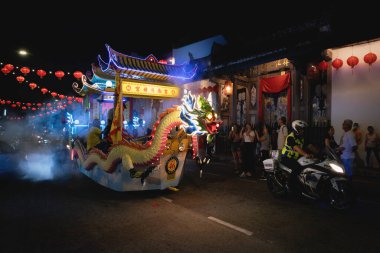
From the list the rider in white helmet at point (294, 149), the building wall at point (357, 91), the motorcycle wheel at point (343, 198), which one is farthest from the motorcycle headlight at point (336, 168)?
the building wall at point (357, 91)

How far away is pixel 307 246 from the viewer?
4.07 metres

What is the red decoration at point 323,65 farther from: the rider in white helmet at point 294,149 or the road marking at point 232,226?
the road marking at point 232,226

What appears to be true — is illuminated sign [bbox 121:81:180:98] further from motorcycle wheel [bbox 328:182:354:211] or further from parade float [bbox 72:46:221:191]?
motorcycle wheel [bbox 328:182:354:211]

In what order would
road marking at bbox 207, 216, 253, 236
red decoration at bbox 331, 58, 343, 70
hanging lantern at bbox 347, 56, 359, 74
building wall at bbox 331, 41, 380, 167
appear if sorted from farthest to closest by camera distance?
red decoration at bbox 331, 58, 343, 70, building wall at bbox 331, 41, 380, 167, hanging lantern at bbox 347, 56, 359, 74, road marking at bbox 207, 216, 253, 236

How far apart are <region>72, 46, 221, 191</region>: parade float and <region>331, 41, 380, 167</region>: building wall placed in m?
7.36

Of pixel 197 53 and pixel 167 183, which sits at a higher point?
pixel 197 53

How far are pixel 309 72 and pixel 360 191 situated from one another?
19.2ft

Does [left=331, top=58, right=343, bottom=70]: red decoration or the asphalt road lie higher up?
[left=331, top=58, right=343, bottom=70]: red decoration

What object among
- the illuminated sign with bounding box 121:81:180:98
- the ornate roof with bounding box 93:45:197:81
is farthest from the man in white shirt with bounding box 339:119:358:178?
the illuminated sign with bounding box 121:81:180:98

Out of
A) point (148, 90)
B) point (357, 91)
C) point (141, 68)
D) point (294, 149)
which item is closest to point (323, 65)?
point (357, 91)

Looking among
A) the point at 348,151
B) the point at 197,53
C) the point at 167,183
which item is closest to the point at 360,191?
the point at 348,151

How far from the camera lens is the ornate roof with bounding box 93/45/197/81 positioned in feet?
23.1

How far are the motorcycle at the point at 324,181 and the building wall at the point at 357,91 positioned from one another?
21.3 feet

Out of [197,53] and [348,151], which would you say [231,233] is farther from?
[197,53]
